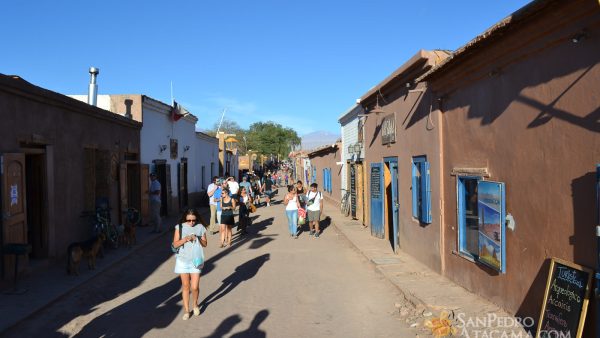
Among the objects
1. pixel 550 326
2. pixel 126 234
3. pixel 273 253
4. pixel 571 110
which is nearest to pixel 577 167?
pixel 571 110

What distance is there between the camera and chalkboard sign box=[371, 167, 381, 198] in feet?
43.7

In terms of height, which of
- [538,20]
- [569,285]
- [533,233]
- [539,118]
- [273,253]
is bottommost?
[273,253]

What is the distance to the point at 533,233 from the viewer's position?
5.59 meters

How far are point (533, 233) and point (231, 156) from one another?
130 feet

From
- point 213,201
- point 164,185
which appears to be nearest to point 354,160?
point 213,201

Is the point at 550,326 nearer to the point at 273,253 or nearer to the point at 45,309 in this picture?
the point at 45,309

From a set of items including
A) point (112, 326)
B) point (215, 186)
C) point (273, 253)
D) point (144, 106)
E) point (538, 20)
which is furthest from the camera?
point (144, 106)

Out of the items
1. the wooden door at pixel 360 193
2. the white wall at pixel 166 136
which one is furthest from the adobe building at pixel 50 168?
the wooden door at pixel 360 193

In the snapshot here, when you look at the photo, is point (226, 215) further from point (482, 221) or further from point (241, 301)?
point (482, 221)

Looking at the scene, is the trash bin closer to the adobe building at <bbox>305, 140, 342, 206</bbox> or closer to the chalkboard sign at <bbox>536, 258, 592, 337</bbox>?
the chalkboard sign at <bbox>536, 258, 592, 337</bbox>

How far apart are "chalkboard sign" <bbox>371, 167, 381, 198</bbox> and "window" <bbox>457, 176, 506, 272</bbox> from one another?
561 cm

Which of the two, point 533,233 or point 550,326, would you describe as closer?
point 550,326

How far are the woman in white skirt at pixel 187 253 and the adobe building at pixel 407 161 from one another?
4.16m

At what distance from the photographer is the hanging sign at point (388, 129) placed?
39.1 feet
